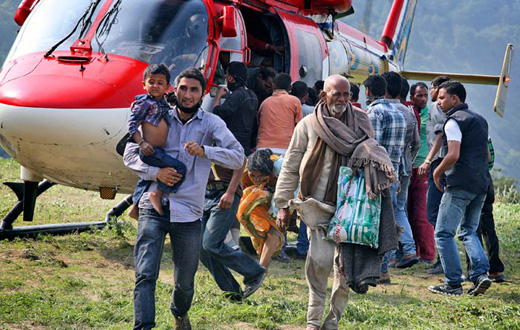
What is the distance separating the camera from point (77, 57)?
20.7ft

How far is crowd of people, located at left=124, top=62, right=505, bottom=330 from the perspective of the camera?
4.28m

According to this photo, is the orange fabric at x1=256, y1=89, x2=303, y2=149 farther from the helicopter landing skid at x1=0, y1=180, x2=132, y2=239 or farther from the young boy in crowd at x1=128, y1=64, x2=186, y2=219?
the young boy in crowd at x1=128, y1=64, x2=186, y2=219

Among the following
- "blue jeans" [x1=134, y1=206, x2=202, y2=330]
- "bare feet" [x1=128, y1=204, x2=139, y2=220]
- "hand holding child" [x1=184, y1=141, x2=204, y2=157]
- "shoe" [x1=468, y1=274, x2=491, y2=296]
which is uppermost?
"hand holding child" [x1=184, y1=141, x2=204, y2=157]

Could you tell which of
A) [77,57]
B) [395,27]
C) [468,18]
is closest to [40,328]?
[77,57]

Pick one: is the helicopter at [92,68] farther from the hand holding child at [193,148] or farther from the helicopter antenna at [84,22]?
the hand holding child at [193,148]

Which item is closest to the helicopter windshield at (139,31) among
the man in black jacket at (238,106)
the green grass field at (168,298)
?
the man in black jacket at (238,106)

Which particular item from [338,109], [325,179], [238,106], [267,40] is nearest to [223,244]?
[325,179]

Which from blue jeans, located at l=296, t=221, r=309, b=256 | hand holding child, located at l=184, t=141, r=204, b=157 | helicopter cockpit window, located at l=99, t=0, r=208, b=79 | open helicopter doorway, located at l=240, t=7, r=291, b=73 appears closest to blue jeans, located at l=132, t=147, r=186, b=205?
hand holding child, located at l=184, t=141, r=204, b=157

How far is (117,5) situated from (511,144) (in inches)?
3166

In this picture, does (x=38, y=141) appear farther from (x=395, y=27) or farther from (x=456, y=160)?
(x=395, y=27)

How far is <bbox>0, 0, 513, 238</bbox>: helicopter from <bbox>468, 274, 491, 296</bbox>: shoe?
2.98 meters

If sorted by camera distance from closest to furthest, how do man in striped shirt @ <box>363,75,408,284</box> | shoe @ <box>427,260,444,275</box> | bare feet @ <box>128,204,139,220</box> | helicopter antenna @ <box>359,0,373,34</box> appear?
bare feet @ <box>128,204,139,220</box> < man in striped shirt @ <box>363,75,408,284</box> < shoe @ <box>427,260,444,275</box> < helicopter antenna @ <box>359,0,373,34</box>

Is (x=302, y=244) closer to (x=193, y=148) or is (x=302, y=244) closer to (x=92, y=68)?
(x=92, y=68)

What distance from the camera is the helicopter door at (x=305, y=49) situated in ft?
27.3
